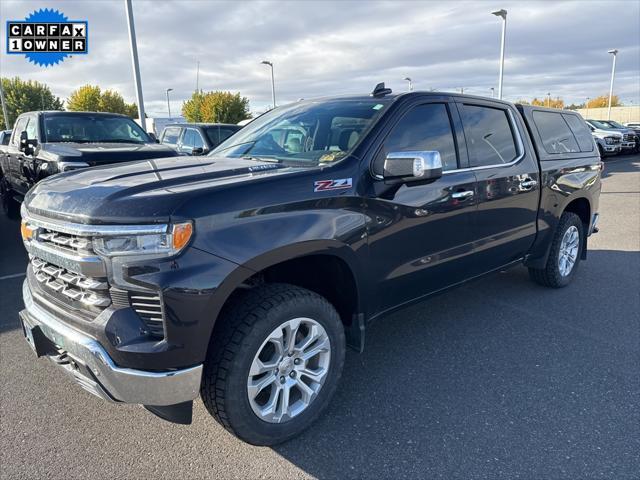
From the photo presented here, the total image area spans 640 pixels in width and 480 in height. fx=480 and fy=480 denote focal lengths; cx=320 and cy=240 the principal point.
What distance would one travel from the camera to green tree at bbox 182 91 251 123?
14663mm

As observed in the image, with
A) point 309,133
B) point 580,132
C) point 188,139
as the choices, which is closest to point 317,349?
point 309,133

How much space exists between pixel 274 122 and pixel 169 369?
2238 mm

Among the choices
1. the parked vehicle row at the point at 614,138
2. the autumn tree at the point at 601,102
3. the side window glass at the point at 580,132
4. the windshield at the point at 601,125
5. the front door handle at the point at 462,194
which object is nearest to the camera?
the front door handle at the point at 462,194

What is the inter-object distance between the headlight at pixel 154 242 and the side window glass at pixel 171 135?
9535mm

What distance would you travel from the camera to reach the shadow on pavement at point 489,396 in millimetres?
2445

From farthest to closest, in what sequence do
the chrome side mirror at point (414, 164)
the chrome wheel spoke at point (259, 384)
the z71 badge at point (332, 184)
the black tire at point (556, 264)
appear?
the black tire at point (556, 264)
the chrome side mirror at point (414, 164)
the z71 badge at point (332, 184)
the chrome wheel spoke at point (259, 384)

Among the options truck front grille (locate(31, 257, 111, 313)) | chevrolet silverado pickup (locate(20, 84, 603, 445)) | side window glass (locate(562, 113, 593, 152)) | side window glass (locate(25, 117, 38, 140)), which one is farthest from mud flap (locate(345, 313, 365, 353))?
side window glass (locate(25, 117, 38, 140))

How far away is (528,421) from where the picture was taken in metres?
2.76

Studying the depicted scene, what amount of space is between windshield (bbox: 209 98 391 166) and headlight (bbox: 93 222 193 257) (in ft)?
3.48

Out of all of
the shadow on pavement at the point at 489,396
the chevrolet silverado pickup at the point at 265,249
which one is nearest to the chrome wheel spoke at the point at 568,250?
the shadow on pavement at the point at 489,396

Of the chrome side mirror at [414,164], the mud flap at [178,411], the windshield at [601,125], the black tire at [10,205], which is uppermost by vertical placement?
the windshield at [601,125]

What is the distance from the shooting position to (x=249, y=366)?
2332 millimetres

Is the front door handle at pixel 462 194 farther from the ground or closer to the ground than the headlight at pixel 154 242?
farther from the ground

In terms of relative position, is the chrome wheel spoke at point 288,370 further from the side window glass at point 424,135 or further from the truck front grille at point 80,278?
the side window glass at point 424,135
